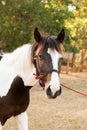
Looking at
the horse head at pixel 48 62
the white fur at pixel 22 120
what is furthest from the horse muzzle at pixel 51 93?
the white fur at pixel 22 120

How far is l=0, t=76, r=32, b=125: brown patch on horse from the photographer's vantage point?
12.1ft

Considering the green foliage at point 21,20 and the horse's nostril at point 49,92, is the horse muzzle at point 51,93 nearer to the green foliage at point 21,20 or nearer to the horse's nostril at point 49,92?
the horse's nostril at point 49,92

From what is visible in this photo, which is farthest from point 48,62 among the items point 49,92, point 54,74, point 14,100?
point 14,100

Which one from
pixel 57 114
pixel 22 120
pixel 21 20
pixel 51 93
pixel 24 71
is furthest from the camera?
pixel 21 20

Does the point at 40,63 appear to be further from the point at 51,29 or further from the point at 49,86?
the point at 51,29

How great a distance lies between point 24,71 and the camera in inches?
144

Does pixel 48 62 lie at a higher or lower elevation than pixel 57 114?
higher

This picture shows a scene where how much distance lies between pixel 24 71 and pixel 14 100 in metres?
0.34

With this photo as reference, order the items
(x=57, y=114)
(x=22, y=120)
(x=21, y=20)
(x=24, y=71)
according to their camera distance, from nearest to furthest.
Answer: (x=24, y=71)
(x=22, y=120)
(x=57, y=114)
(x=21, y=20)

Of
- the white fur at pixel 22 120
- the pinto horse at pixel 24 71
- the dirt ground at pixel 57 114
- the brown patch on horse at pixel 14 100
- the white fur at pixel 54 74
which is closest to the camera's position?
the white fur at pixel 54 74

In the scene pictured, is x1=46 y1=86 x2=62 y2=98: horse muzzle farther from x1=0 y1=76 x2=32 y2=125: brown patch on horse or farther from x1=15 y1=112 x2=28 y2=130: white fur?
x1=15 y1=112 x2=28 y2=130: white fur

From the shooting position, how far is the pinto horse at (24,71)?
10.5 ft

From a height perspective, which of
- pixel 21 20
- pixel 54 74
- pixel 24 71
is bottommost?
pixel 21 20

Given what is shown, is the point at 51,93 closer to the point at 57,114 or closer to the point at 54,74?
the point at 54,74
